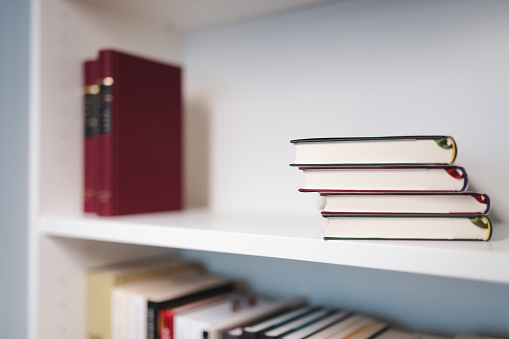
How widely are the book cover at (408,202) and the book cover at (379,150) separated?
0.04 m

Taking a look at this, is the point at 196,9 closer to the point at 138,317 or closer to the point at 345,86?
the point at 345,86

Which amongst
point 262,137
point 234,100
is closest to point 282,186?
point 262,137

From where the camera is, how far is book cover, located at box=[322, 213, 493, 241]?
1.66 feet

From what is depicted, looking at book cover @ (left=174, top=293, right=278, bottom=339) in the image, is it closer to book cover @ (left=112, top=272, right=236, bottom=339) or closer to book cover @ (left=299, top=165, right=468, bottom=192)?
book cover @ (left=112, top=272, right=236, bottom=339)

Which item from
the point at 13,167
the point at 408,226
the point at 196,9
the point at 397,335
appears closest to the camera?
the point at 408,226

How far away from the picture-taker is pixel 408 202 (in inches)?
20.4

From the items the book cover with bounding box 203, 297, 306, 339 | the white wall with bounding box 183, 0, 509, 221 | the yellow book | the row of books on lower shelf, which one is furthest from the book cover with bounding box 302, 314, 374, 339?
the yellow book

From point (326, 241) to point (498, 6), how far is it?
0.49 meters

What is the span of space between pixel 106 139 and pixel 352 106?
0.45 m

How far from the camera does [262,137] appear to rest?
0.94m

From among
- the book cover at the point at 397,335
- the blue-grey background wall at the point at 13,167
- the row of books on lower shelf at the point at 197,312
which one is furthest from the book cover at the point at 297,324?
the blue-grey background wall at the point at 13,167

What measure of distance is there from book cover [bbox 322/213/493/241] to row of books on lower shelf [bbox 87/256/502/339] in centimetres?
22

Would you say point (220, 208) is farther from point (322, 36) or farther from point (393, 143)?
point (393, 143)

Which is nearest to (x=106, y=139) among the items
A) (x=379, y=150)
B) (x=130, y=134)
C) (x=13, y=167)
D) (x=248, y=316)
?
(x=130, y=134)
